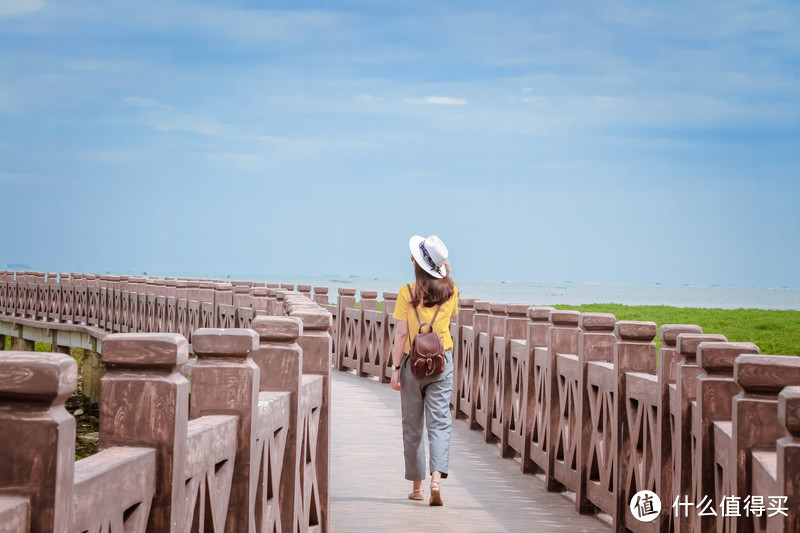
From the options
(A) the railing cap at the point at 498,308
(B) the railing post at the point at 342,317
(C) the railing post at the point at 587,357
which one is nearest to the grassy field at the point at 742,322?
(B) the railing post at the point at 342,317

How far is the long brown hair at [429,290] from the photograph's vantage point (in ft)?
24.2

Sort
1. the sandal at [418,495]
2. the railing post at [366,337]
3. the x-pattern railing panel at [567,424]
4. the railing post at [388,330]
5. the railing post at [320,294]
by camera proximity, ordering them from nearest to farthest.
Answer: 1. the x-pattern railing panel at [567,424]
2. the sandal at [418,495]
3. the railing post at [388,330]
4. the railing post at [366,337]
5. the railing post at [320,294]

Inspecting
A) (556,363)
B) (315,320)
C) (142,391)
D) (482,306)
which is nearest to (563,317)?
(556,363)

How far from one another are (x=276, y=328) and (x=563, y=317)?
3974 millimetres

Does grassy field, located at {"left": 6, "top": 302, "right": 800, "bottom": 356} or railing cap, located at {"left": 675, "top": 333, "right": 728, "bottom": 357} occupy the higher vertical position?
railing cap, located at {"left": 675, "top": 333, "right": 728, "bottom": 357}

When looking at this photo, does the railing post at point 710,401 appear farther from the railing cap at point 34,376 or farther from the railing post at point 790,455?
the railing cap at point 34,376

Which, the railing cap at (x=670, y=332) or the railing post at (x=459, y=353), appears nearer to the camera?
the railing cap at (x=670, y=332)

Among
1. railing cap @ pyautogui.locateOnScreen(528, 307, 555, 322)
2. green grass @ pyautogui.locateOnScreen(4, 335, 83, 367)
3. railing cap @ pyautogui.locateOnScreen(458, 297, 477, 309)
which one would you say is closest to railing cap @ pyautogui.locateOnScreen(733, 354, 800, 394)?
railing cap @ pyautogui.locateOnScreen(528, 307, 555, 322)

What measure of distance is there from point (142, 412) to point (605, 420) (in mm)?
4664

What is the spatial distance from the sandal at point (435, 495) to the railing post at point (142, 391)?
485 centimetres

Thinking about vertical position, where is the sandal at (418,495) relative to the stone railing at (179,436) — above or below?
below

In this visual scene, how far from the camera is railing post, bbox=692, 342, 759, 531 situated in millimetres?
4398

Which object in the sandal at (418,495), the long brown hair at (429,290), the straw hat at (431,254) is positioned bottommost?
the sandal at (418,495)

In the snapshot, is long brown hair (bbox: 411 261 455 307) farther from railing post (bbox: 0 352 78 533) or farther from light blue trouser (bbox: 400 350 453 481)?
railing post (bbox: 0 352 78 533)
